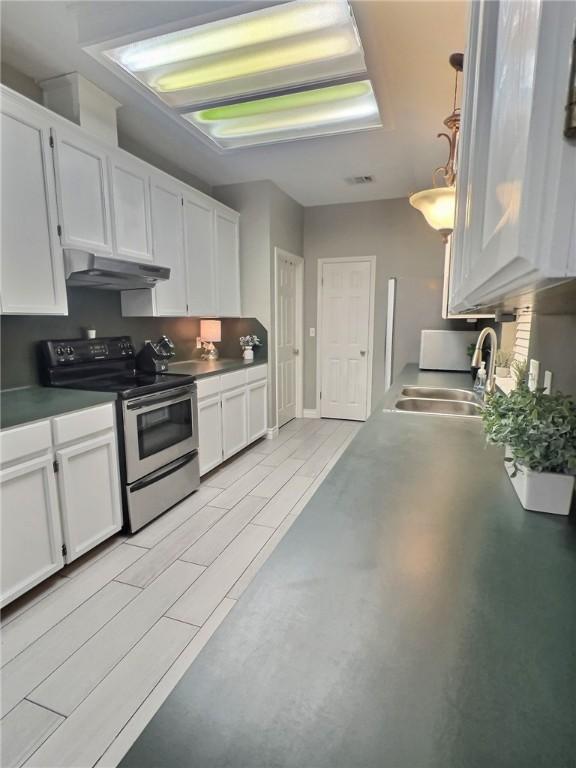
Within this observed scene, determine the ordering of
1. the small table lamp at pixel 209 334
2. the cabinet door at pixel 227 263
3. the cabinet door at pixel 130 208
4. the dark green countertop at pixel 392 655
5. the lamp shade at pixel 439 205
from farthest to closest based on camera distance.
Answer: the small table lamp at pixel 209 334
the cabinet door at pixel 227 263
the cabinet door at pixel 130 208
the lamp shade at pixel 439 205
the dark green countertop at pixel 392 655

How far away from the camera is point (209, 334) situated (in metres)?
4.06

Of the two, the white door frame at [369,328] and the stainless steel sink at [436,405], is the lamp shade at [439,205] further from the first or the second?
the white door frame at [369,328]

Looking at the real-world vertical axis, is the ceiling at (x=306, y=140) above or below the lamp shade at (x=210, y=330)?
above

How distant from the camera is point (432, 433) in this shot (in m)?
1.60

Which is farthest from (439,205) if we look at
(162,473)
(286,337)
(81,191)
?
(286,337)

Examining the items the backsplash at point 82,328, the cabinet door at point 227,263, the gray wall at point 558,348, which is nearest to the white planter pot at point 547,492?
the gray wall at point 558,348

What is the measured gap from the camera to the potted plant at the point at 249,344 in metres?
4.18

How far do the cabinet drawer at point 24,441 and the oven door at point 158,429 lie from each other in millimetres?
482

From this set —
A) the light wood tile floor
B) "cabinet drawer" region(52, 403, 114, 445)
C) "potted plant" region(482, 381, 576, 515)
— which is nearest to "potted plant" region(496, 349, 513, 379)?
"potted plant" region(482, 381, 576, 515)

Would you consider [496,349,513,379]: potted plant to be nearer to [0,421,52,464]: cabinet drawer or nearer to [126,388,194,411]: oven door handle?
[126,388,194,411]: oven door handle

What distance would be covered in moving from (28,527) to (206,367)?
196 cm

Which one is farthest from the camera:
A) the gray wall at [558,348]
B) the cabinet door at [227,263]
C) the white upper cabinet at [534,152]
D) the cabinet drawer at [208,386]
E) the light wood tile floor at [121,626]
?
the cabinet door at [227,263]

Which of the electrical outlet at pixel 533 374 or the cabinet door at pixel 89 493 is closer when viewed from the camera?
the electrical outlet at pixel 533 374

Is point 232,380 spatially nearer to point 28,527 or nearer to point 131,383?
point 131,383
